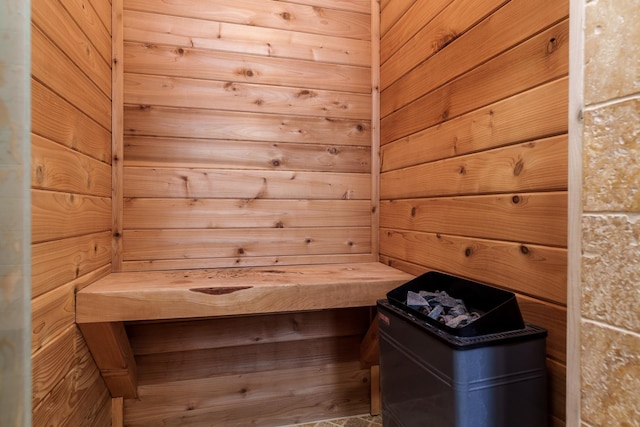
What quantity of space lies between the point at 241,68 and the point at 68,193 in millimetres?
1059

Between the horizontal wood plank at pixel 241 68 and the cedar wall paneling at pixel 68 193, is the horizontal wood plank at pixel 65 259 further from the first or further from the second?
the horizontal wood plank at pixel 241 68

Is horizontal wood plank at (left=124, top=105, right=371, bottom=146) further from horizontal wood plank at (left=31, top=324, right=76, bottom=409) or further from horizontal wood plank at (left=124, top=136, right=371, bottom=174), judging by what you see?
horizontal wood plank at (left=31, top=324, right=76, bottom=409)

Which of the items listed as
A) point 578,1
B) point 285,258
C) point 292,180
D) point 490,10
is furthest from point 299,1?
point 578,1

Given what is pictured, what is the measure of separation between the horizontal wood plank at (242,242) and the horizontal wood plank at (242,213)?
31 mm

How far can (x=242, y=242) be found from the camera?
1.80m

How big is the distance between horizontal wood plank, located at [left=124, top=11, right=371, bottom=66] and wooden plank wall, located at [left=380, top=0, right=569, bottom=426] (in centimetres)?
31

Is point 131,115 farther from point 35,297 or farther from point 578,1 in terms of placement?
point 578,1

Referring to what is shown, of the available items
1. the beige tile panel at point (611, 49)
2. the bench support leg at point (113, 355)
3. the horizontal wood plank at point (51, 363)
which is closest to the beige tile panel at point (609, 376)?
the beige tile panel at point (611, 49)

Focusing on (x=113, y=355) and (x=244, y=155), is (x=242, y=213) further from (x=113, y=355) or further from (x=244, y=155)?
(x=113, y=355)

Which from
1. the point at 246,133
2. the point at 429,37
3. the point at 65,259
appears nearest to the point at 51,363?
the point at 65,259

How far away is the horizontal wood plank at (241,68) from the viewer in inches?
66.2

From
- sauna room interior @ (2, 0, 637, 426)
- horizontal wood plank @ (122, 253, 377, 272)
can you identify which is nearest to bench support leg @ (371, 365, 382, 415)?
sauna room interior @ (2, 0, 637, 426)

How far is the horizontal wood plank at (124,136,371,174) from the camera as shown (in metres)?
1.69

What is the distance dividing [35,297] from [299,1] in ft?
6.08
